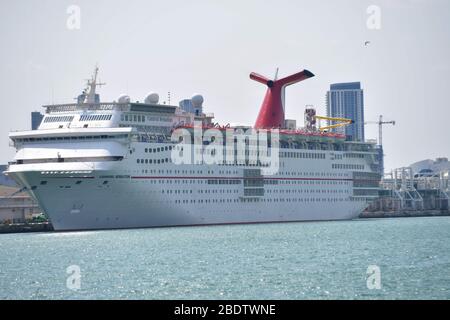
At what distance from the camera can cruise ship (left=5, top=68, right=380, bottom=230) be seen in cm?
6188

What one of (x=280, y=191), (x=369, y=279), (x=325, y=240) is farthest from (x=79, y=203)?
(x=369, y=279)

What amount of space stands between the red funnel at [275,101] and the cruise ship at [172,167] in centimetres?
9

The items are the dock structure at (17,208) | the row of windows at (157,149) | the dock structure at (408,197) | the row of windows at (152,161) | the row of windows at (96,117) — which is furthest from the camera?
the dock structure at (408,197)

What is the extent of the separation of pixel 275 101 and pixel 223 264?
44208 mm

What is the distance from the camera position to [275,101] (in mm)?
85812

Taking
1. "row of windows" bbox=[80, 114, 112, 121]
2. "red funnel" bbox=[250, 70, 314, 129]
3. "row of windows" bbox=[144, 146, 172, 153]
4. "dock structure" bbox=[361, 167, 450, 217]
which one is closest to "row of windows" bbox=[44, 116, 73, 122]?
"row of windows" bbox=[80, 114, 112, 121]

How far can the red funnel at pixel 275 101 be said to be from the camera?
281ft

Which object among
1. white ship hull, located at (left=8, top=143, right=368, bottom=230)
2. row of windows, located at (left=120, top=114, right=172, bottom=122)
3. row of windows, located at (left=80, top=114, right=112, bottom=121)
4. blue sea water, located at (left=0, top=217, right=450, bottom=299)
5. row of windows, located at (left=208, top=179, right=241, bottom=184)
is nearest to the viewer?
blue sea water, located at (left=0, top=217, right=450, bottom=299)

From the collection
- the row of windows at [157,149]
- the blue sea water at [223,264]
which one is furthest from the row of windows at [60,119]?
the blue sea water at [223,264]

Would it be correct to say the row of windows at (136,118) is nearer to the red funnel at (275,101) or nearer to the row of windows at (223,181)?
the row of windows at (223,181)

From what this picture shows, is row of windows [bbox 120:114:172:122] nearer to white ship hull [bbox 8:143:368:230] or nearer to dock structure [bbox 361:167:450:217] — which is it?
white ship hull [bbox 8:143:368:230]

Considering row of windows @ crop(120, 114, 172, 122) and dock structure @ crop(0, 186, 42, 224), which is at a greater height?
row of windows @ crop(120, 114, 172, 122)

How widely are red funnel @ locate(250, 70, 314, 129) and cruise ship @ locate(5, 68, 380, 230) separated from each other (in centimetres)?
9
